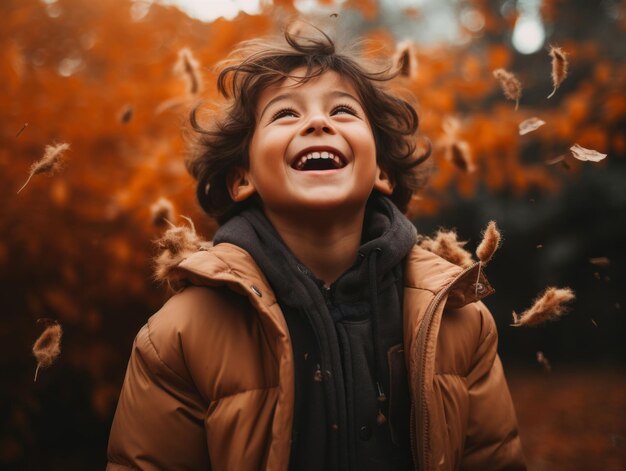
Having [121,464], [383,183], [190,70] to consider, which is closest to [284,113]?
[383,183]

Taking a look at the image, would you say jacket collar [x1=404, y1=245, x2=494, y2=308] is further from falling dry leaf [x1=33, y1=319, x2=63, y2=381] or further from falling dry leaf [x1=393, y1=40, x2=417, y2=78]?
falling dry leaf [x1=33, y1=319, x2=63, y2=381]

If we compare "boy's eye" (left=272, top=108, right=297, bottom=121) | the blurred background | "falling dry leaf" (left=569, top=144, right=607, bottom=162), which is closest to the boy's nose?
"boy's eye" (left=272, top=108, right=297, bottom=121)

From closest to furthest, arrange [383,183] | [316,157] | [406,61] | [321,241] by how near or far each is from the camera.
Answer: [316,157] < [321,241] < [383,183] < [406,61]

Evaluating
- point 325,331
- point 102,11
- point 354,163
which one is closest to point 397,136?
point 354,163

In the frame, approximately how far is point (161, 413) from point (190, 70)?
1.50 metres

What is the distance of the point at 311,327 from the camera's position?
1.89 metres

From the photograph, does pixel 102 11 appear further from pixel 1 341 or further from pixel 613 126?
pixel 613 126

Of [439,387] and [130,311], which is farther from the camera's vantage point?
[130,311]

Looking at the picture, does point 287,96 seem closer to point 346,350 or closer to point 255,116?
point 255,116

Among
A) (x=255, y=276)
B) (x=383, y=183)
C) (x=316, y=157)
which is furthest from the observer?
(x=383, y=183)

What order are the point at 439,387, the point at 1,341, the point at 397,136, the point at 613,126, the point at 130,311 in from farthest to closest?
1. the point at 613,126
2. the point at 130,311
3. the point at 1,341
4. the point at 397,136
5. the point at 439,387

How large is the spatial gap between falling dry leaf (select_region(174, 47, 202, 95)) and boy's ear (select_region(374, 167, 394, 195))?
0.90m

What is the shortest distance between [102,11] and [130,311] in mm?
1952

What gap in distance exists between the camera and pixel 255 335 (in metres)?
1.81
